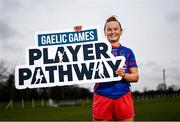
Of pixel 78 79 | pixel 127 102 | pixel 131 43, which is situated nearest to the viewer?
pixel 78 79

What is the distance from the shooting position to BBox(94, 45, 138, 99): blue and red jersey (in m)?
2.56

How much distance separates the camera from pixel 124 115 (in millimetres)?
2594

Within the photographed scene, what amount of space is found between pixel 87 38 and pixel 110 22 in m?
0.25

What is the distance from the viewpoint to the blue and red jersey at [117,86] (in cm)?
256

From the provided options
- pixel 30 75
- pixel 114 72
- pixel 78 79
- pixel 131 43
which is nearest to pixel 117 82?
pixel 114 72

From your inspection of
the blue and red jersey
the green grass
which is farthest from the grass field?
the blue and red jersey

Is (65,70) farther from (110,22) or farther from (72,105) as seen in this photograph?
(72,105)

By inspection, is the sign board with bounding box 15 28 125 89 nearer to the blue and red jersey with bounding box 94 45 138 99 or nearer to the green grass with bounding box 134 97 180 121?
the blue and red jersey with bounding box 94 45 138 99

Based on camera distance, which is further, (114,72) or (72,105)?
(72,105)

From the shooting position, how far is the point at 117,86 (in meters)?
2.55

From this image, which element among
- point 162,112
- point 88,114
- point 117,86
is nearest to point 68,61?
point 117,86

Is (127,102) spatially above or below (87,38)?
below

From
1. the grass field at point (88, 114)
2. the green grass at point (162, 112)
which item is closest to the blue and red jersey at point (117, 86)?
the green grass at point (162, 112)

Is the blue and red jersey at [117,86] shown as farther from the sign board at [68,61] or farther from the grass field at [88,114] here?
the grass field at [88,114]
